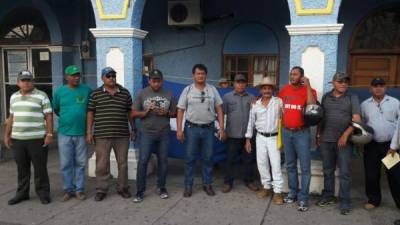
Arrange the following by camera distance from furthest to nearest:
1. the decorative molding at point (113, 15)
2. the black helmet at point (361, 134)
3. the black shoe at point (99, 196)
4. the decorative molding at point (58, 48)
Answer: the decorative molding at point (58, 48) < the decorative molding at point (113, 15) < the black shoe at point (99, 196) < the black helmet at point (361, 134)

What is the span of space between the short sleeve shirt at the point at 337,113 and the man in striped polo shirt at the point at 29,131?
3423mm

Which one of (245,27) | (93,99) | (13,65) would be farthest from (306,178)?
(13,65)

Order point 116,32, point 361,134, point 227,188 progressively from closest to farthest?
point 361,134
point 227,188
point 116,32

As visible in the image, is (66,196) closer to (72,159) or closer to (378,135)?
(72,159)

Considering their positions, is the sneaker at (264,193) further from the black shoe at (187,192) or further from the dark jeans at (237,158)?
the black shoe at (187,192)

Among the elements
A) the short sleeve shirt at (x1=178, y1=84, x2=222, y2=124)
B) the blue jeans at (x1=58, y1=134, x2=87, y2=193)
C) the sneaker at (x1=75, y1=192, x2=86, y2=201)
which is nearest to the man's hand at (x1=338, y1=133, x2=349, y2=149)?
the short sleeve shirt at (x1=178, y1=84, x2=222, y2=124)

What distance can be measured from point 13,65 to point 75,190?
629 cm

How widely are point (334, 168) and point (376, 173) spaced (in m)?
0.49

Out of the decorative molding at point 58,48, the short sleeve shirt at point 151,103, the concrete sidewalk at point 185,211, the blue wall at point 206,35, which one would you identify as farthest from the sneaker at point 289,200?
the decorative molding at point 58,48

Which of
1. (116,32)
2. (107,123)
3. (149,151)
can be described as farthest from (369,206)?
(116,32)

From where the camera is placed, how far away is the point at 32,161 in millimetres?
5227

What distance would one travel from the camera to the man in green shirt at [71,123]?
5.16 metres

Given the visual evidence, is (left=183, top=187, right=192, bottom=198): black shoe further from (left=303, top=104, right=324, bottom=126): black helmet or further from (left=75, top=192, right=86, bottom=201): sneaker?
(left=303, top=104, right=324, bottom=126): black helmet

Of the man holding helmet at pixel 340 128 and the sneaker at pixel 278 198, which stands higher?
the man holding helmet at pixel 340 128
